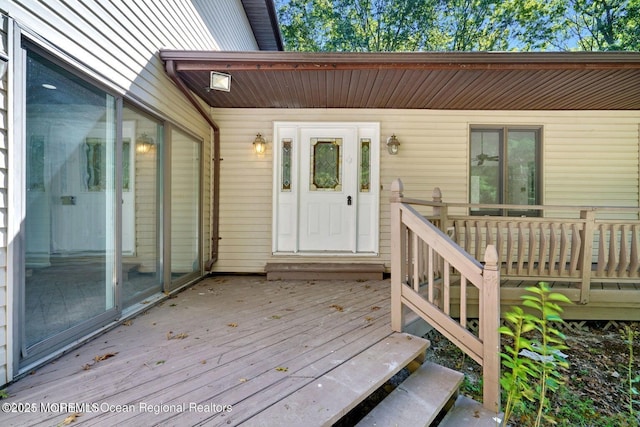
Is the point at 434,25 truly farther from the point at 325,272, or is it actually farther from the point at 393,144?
the point at 325,272

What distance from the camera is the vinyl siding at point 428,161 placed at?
15.2ft

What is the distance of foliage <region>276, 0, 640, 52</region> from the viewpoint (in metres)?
11.6

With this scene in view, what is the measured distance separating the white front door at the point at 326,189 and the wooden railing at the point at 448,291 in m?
2.01

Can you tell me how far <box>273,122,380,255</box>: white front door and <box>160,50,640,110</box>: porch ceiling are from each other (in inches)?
17.4

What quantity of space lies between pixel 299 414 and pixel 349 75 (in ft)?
10.7

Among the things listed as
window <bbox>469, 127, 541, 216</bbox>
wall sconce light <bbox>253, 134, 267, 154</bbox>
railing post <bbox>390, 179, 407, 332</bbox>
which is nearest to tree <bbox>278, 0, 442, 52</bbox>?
window <bbox>469, 127, 541, 216</bbox>

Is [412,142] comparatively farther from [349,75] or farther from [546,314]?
[546,314]

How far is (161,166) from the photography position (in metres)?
3.41

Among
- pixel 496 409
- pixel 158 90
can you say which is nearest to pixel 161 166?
pixel 158 90

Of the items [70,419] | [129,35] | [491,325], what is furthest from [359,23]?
[70,419]

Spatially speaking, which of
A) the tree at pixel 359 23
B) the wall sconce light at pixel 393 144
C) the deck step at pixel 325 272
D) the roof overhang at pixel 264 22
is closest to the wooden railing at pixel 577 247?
the deck step at pixel 325 272

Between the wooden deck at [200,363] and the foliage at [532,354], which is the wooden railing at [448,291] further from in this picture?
the wooden deck at [200,363]

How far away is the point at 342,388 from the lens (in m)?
1.73

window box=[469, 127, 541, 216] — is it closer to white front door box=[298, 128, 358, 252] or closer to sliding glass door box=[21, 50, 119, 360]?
white front door box=[298, 128, 358, 252]
